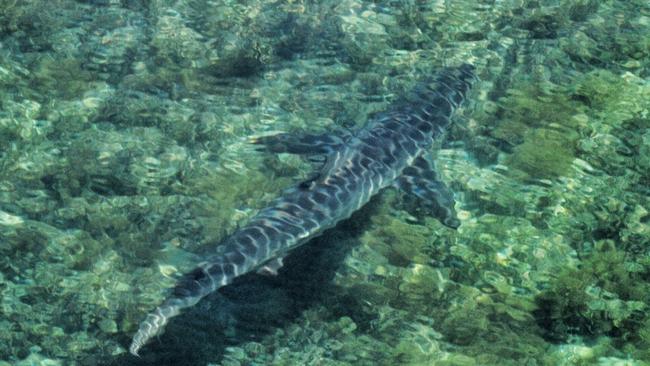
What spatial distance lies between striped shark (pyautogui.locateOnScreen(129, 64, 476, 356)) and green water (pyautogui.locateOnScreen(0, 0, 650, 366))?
25cm

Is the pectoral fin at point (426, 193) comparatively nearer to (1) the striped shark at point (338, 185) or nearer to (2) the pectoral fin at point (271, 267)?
(1) the striped shark at point (338, 185)

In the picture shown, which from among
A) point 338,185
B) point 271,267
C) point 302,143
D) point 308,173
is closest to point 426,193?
point 338,185

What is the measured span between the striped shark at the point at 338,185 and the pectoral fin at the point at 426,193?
11 mm

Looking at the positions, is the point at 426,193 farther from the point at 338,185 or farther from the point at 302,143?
the point at 302,143

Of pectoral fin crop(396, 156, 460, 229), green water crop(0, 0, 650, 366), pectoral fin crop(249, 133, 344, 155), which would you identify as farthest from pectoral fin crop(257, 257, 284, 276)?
pectoral fin crop(249, 133, 344, 155)

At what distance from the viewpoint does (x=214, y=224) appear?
8656mm

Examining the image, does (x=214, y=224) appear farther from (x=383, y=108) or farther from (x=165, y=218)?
(x=383, y=108)

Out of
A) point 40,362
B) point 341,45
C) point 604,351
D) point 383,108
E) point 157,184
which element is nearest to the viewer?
point 40,362

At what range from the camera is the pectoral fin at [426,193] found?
912cm

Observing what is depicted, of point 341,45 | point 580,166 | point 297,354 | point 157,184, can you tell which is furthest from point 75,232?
point 580,166

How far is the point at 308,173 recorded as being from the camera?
373 inches

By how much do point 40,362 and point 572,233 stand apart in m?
5.39

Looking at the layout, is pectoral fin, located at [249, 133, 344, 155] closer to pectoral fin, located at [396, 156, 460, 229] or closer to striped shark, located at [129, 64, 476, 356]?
striped shark, located at [129, 64, 476, 356]

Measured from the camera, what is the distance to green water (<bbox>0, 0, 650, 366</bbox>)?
7.63 metres
